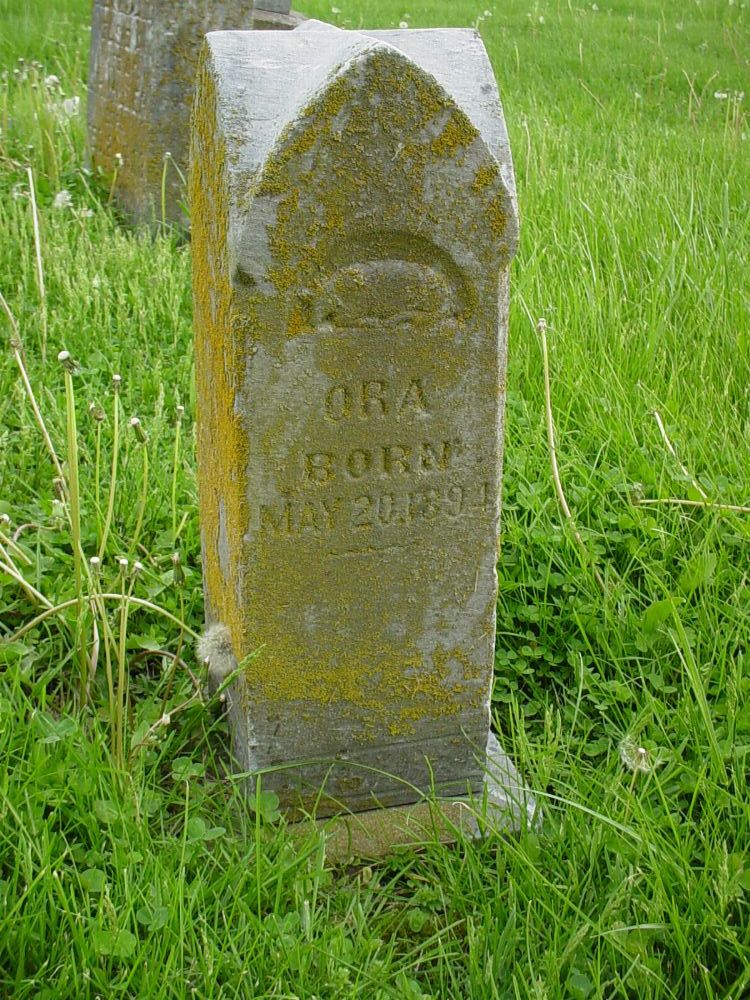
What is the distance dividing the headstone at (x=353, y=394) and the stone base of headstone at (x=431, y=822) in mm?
35

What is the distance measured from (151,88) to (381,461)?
331cm

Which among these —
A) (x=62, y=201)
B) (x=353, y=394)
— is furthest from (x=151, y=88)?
(x=353, y=394)

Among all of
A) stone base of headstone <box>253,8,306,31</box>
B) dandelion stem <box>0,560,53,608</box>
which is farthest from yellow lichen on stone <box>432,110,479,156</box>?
stone base of headstone <box>253,8,306,31</box>

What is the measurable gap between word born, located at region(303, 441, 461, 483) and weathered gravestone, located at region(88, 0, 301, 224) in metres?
2.93

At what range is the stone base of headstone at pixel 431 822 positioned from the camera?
2.08 metres

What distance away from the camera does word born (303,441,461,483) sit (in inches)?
74.4

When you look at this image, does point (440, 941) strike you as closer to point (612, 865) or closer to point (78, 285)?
point (612, 865)

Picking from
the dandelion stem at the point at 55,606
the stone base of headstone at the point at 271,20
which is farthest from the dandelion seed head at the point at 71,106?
the dandelion stem at the point at 55,606

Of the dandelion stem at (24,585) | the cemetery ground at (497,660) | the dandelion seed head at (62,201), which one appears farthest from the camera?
the dandelion seed head at (62,201)

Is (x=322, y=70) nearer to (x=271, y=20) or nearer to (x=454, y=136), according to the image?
(x=454, y=136)

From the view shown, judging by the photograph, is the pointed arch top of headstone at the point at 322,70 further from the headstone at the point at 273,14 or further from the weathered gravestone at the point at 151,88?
the headstone at the point at 273,14

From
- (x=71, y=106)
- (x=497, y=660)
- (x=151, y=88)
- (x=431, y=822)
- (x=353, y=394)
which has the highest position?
(x=151, y=88)

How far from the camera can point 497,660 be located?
2.56m

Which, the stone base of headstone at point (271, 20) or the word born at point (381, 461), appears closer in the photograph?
the word born at point (381, 461)
